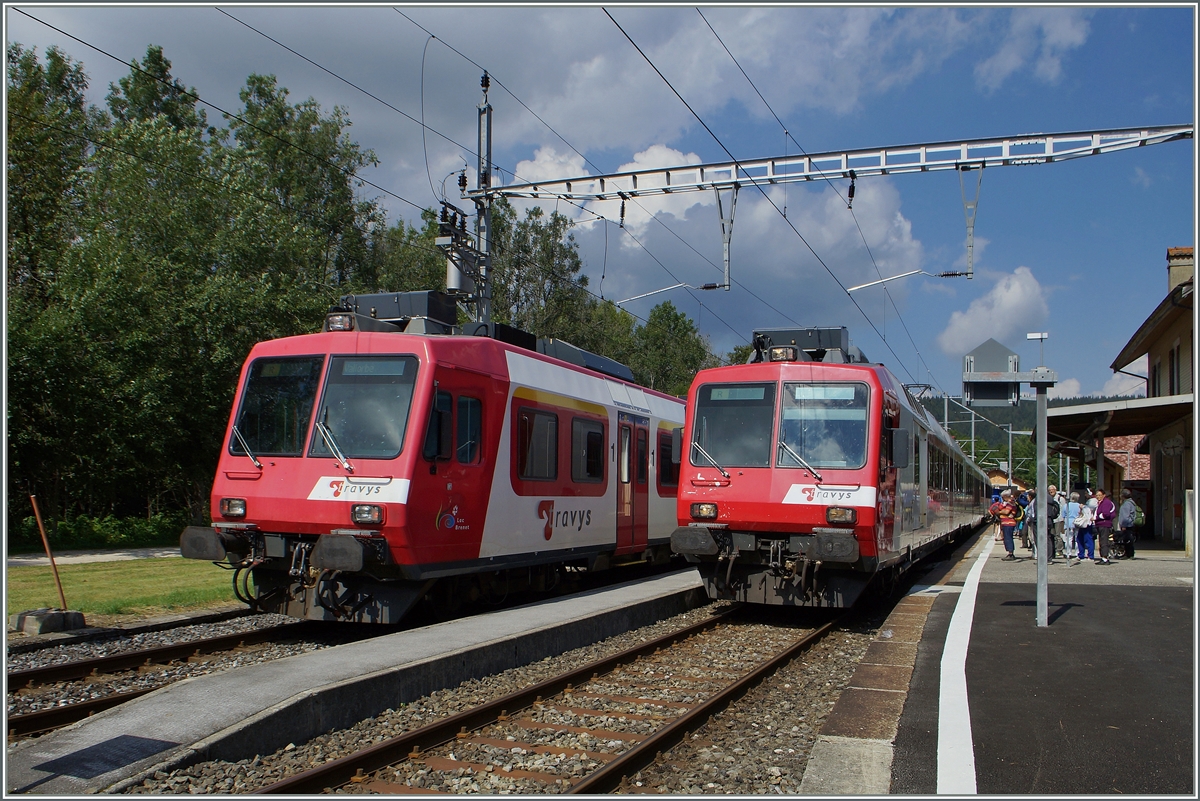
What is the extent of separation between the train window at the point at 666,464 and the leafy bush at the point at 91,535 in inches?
550

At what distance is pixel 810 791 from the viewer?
5285 mm

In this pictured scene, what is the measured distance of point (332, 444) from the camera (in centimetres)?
A: 943

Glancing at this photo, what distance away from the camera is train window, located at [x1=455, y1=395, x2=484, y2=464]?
32.9 feet

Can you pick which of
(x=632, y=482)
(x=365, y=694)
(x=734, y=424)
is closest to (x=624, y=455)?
(x=632, y=482)

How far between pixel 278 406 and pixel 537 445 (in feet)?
10.7

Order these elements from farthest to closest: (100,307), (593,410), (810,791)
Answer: (100,307)
(593,410)
(810,791)

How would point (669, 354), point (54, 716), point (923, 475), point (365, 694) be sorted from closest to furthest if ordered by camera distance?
1. point (54, 716)
2. point (365, 694)
3. point (923, 475)
4. point (669, 354)

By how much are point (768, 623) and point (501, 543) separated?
12.2 feet

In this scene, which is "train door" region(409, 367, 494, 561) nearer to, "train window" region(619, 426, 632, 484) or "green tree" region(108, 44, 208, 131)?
"train window" region(619, 426, 632, 484)

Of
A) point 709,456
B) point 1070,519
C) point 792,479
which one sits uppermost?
point 709,456

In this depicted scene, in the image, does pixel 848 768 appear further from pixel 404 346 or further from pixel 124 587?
pixel 124 587

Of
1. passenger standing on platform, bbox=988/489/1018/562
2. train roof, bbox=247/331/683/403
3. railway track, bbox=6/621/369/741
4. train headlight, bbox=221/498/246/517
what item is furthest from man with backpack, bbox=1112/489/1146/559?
train headlight, bbox=221/498/246/517

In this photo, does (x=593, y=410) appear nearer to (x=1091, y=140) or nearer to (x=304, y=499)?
(x=304, y=499)

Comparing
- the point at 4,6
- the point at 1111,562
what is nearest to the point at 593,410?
the point at 4,6
